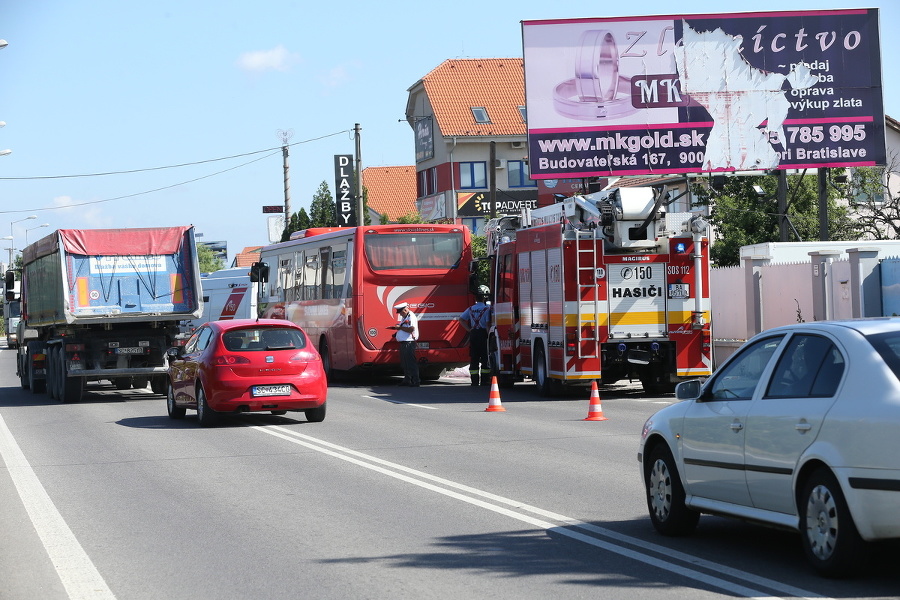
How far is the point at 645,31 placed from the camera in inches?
1225

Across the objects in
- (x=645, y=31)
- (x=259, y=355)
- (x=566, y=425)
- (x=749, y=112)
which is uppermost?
(x=645, y=31)

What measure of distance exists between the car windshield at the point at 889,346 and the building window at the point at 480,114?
64174mm

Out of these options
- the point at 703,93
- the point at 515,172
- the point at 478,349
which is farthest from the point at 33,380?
the point at 515,172

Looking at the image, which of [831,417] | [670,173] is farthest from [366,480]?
[670,173]

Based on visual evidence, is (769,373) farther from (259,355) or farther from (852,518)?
(259,355)

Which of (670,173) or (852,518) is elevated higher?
(670,173)

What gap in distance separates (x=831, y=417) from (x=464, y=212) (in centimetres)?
5928

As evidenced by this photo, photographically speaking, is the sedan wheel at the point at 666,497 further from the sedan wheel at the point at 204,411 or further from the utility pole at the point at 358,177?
the utility pole at the point at 358,177

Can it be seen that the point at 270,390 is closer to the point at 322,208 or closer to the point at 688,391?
the point at 688,391

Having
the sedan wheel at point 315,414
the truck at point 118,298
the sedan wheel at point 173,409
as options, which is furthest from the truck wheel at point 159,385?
the sedan wheel at point 315,414

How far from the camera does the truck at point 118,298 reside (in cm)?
2406

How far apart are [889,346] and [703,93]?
25.1 metres

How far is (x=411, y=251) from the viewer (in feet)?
91.0

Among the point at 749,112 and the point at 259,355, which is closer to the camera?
the point at 259,355
